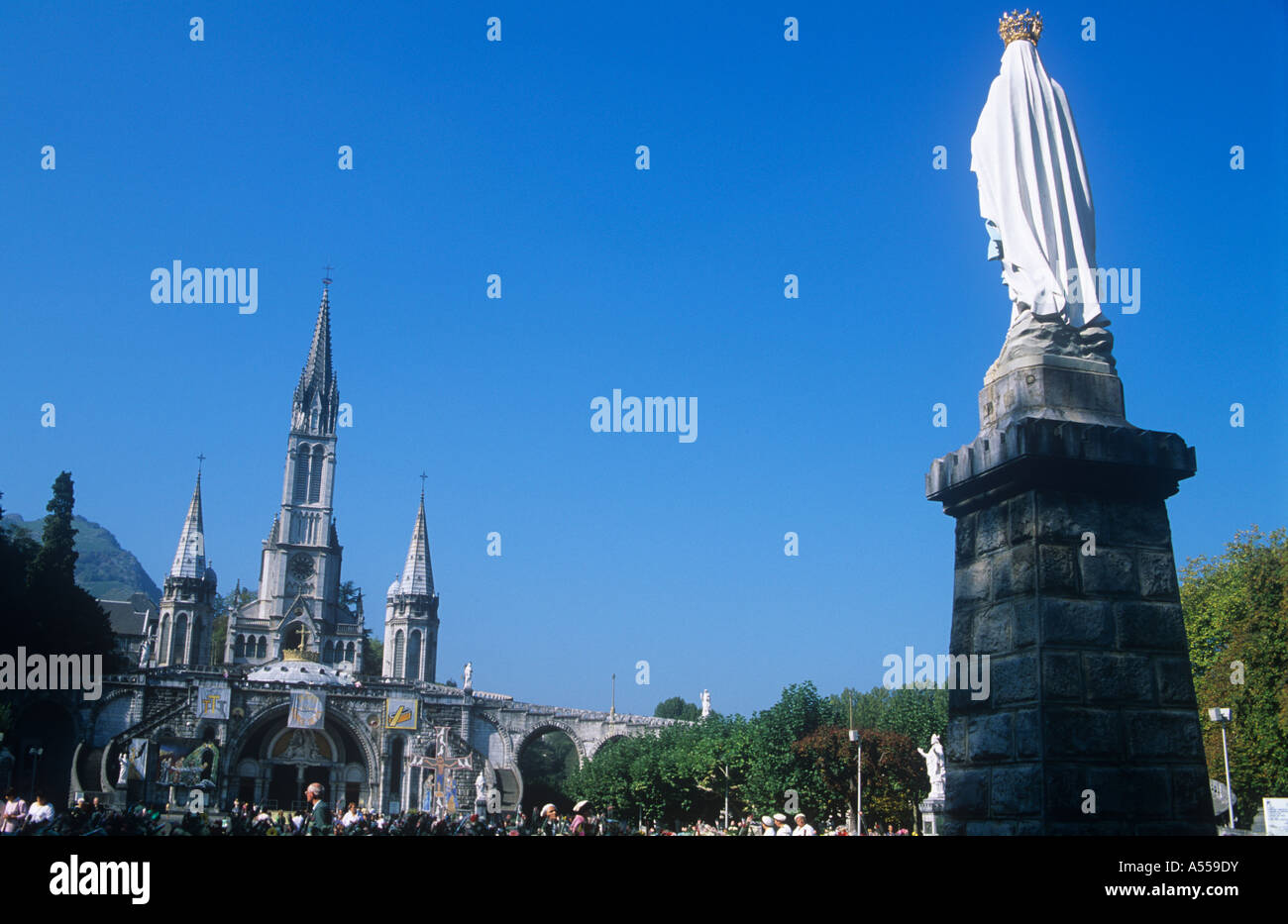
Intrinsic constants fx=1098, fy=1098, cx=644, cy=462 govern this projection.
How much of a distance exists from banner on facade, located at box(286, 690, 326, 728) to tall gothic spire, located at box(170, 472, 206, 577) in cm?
2282

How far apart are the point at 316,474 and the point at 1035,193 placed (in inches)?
3942

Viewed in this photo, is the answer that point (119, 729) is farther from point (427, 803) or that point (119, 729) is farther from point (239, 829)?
point (239, 829)

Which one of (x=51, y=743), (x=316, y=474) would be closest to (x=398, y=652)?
(x=316, y=474)

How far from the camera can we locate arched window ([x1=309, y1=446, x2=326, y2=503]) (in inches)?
4006

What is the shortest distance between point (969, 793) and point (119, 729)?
7582 cm

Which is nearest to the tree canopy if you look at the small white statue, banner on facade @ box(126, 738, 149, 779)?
the small white statue

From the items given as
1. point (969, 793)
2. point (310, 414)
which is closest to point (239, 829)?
point (969, 793)

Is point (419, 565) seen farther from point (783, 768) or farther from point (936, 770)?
point (936, 770)

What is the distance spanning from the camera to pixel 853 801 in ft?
166

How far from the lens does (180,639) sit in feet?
302

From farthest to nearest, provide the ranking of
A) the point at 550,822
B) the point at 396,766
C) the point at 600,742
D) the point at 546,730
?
the point at 600,742 → the point at 546,730 → the point at 396,766 → the point at 550,822

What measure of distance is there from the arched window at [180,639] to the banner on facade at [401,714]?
82.1 feet
